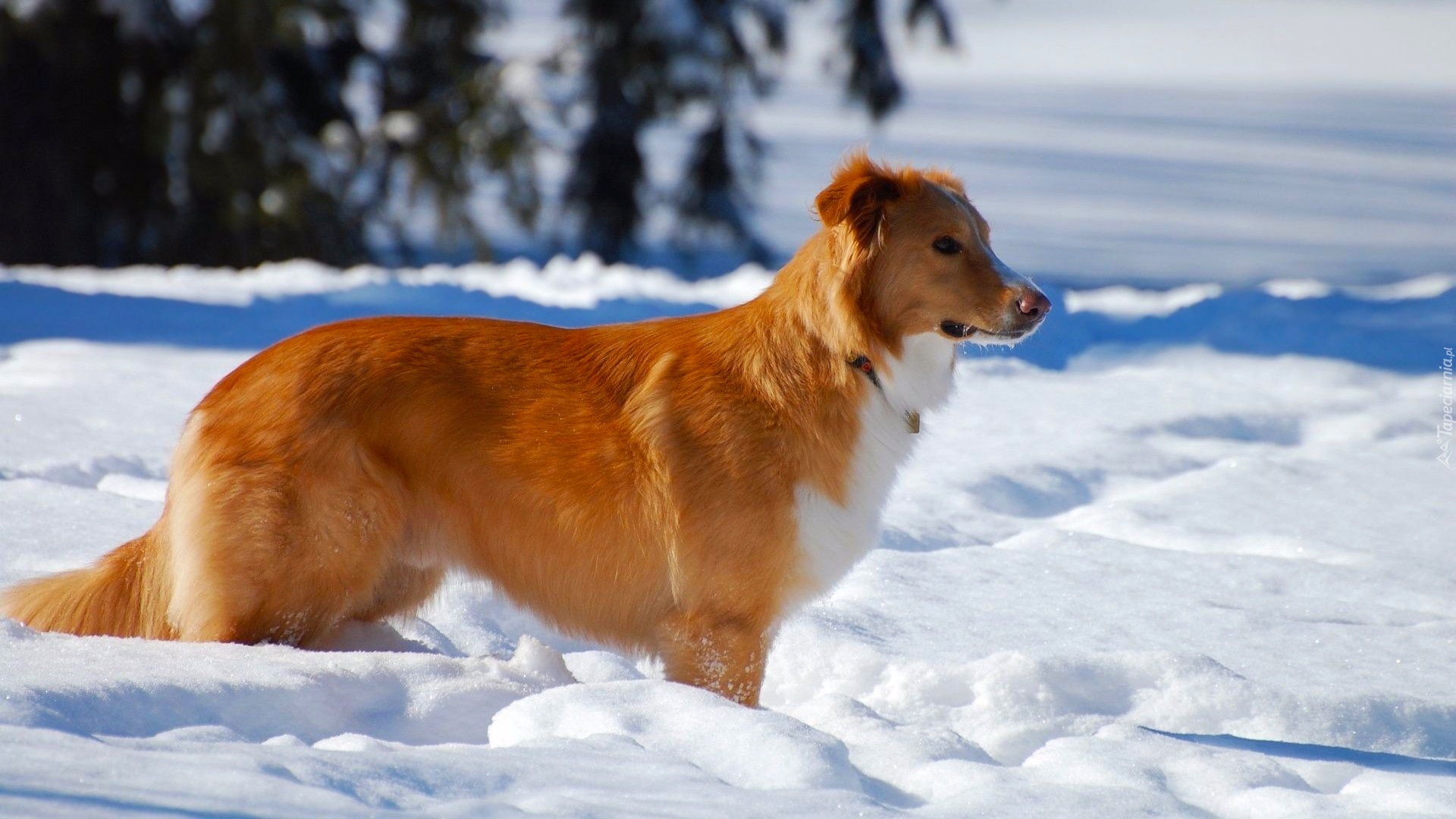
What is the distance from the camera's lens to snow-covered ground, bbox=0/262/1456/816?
2.49 m

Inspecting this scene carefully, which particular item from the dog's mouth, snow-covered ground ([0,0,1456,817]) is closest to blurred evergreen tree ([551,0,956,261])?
snow-covered ground ([0,0,1456,817])

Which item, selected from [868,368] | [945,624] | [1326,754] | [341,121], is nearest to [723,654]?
[868,368]

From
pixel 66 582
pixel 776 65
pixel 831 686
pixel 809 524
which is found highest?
pixel 776 65

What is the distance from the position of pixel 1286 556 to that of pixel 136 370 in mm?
5083

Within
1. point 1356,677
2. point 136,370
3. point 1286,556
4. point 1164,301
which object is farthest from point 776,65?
point 1356,677

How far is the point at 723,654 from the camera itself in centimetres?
335

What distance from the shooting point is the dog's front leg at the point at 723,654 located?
132 inches

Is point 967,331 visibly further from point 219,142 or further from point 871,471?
point 219,142

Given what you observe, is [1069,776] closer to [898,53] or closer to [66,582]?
[66,582]

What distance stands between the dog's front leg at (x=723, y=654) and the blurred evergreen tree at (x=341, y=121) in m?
10.4

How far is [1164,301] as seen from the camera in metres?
9.62

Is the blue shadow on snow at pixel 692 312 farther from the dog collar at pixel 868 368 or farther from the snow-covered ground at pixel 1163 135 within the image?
the dog collar at pixel 868 368

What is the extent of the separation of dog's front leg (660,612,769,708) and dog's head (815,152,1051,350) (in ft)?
2.61

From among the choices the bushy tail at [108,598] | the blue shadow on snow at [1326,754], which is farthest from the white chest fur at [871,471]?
the bushy tail at [108,598]
